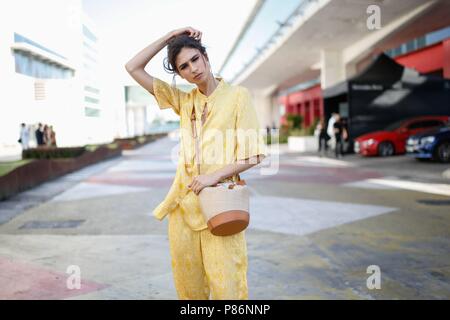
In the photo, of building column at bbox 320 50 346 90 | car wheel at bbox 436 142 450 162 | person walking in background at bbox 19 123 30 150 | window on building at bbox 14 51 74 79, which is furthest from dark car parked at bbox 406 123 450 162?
window on building at bbox 14 51 74 79

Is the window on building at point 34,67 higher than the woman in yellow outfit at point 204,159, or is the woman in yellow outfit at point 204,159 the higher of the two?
the window on building at point 34,67

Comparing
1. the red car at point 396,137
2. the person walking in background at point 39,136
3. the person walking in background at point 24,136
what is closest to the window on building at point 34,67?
the person walking in background at point 24,136

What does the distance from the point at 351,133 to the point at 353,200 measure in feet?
43.8

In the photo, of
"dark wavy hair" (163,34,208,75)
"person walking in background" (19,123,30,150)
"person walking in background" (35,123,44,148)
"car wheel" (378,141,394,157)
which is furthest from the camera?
"person walking in background" (19,123,30,150)

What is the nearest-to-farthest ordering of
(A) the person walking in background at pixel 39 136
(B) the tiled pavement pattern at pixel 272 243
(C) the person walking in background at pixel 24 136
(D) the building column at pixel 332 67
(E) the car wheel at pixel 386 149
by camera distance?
1. (B) the tiled pavement pattern at pixel 272 243
2. (E) the car wheel at pixel 386 149
3. (A) the person walking in background at pixel 39 136
4. (C) the person walking in background at pixel 24 136
5. (D) the building column at pixel 332 67

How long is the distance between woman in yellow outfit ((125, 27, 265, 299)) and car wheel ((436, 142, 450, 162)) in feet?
50.2

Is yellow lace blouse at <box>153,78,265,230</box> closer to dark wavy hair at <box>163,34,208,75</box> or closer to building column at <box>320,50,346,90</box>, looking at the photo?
dark wavy hair at <box>163,34,208,75</box>

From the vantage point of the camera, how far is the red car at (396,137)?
20.0m

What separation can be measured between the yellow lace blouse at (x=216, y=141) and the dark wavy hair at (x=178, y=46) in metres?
0.20

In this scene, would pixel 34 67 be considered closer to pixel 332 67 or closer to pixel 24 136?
pixel 24 136

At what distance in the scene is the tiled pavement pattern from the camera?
177 inches

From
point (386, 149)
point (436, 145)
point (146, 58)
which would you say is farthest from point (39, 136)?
point (146, 58)

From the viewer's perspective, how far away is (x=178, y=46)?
241 cm

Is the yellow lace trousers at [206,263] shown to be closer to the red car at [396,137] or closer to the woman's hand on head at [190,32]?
the woman's hand on head at [190,32]
